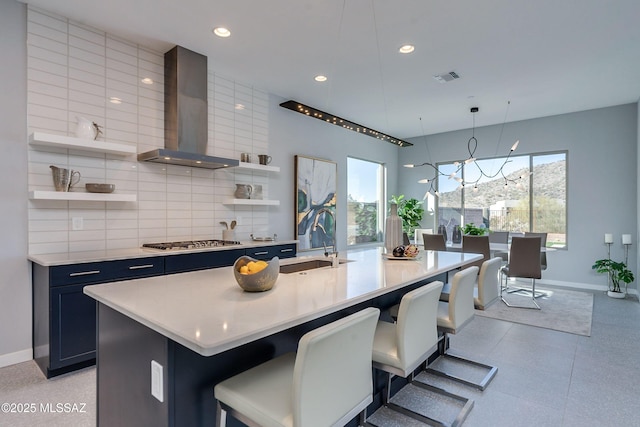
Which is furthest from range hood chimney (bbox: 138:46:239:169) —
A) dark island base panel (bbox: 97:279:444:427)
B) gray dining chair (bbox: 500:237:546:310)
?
gray dining chair (bbox: 500:237:546:310)

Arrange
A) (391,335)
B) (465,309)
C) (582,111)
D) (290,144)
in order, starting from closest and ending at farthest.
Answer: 1. (391,335)
2. (465,309)
3. (290,144)
4. (582,111)

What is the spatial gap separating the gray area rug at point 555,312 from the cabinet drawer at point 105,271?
357cm

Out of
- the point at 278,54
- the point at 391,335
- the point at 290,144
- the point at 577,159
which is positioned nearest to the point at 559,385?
the point at 391,335

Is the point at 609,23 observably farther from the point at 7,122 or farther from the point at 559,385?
the point at 7,122

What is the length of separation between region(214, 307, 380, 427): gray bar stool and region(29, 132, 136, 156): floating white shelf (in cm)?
259

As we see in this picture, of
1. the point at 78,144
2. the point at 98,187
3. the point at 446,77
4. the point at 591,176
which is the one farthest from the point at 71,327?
the point at 591,176

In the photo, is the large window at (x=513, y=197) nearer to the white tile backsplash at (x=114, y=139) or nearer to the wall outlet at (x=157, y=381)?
the white tile backsplash at (x=114, y=139)

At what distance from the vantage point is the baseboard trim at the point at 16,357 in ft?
9.04

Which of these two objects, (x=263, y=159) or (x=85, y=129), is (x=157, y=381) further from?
(x=263, y=159)

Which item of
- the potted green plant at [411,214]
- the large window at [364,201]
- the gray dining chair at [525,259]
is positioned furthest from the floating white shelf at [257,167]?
the potted green plant at [411,214]

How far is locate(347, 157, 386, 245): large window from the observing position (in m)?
6.60

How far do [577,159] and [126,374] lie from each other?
22.7 ft

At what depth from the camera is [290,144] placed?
5.24 meters

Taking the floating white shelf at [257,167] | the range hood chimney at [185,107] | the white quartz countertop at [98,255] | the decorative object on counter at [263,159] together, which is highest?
the range hood chimney at [185,107]
